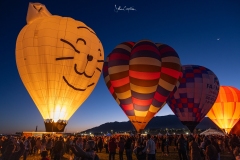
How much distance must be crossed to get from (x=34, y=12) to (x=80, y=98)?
27.2ft

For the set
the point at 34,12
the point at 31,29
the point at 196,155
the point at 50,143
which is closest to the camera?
the point at 196,155

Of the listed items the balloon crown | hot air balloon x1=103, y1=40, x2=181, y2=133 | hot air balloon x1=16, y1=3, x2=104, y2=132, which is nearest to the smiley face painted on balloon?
hot air balloon x1=16, y1=3, x2=104, y2=132

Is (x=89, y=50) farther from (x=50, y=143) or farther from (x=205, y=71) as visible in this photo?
(x=205, y=71)

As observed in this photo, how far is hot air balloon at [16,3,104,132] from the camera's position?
17344mm

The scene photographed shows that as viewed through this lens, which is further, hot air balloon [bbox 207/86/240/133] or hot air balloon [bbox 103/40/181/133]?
hot air balloon [bbox 207/86/240/133]

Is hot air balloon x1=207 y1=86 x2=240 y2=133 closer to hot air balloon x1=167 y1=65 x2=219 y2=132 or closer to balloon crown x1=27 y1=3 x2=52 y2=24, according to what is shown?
hot air balloon x1=167 y1=65 x2=219 y2=132

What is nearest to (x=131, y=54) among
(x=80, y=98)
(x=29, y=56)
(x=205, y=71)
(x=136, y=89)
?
(x=136, y=89)

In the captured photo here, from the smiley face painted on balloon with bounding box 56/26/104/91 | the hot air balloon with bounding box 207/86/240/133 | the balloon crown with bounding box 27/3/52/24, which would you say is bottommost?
the hot air balloon with bounding box 207/86/240/133

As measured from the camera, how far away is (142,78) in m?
16.7

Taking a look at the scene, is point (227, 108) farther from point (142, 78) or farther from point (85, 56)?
point (85, 56)

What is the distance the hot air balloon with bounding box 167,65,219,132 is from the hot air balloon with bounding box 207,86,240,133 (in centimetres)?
652

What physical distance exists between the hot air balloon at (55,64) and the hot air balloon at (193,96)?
9649 mm

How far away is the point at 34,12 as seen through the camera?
20484 millimetres

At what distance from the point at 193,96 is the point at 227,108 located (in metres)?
8.99
